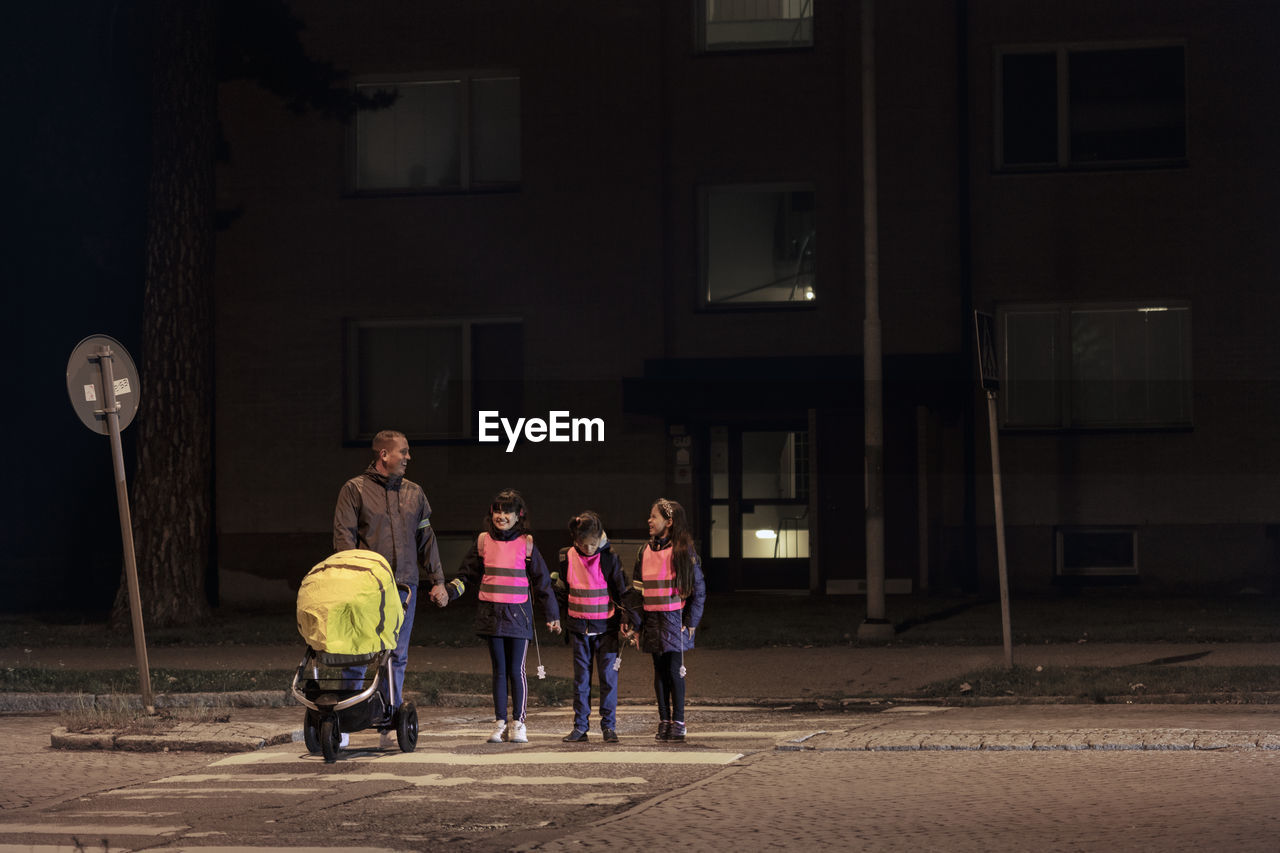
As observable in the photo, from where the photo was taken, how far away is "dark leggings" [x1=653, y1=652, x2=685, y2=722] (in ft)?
36.2

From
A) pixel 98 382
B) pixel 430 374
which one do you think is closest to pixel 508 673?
pixel 98 382

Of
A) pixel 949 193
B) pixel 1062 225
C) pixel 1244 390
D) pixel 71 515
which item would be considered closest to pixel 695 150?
pixel 949 193

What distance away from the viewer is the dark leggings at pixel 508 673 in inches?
431

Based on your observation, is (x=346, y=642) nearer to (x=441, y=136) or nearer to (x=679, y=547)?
(x=679, y=547)

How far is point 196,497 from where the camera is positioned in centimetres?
2019

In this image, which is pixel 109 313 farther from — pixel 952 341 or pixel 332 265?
pixel 952 341

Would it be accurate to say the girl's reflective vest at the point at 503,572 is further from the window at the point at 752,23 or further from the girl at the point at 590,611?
the window at the point at 752,23

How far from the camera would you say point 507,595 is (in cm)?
1088

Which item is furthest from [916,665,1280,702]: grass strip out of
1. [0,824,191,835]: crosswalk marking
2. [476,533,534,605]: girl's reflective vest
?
[0,824,191,835]: crosswalk marking

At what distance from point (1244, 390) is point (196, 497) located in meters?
13.1

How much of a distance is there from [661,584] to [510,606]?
0.99m

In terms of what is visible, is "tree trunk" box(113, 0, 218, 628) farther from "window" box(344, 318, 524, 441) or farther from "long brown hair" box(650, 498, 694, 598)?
"long brown hair" box(650, 498, 694, 598)

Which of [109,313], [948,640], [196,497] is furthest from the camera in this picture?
[109,313]

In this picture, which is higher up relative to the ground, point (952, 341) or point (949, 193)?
point (949, 193)
